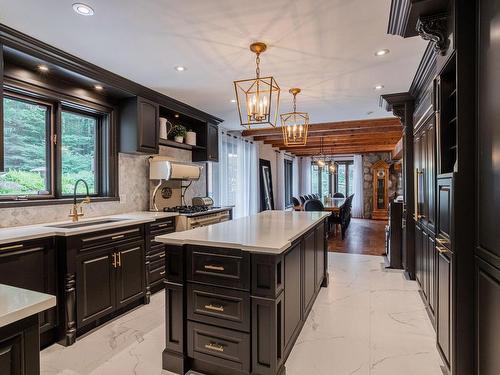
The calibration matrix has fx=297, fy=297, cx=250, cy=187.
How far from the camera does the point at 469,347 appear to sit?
64.8 inches

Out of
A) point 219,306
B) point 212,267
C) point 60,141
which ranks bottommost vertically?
point 219,306

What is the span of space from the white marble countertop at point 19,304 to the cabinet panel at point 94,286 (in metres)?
1.65

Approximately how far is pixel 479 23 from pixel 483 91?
0.36m

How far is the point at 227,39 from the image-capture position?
8.16ft

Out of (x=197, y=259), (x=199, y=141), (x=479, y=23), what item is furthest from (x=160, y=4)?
(x=199, y=141)

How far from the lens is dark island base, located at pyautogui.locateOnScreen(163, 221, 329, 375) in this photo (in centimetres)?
181

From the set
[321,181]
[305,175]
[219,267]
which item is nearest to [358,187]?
[321,181]

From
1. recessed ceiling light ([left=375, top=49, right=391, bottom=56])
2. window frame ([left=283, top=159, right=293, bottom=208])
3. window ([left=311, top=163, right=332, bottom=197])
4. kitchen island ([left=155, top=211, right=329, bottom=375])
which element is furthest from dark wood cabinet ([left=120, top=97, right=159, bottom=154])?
window ([left=311, top=163, right=332, bottom=197])

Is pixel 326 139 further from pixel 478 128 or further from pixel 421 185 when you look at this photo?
pixel 478 128

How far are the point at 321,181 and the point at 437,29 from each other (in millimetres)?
11173

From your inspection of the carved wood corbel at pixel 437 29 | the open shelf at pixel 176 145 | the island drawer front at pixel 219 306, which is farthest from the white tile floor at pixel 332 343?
the carved wood corbel at pixel 437 29

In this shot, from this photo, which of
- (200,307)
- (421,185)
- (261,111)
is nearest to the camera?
(200,307)

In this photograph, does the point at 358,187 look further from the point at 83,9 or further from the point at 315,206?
the point at 83,9

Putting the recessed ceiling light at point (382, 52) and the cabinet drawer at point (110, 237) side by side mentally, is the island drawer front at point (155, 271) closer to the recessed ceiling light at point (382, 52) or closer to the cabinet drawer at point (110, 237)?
the cabinet drawer at point (110, 237)
